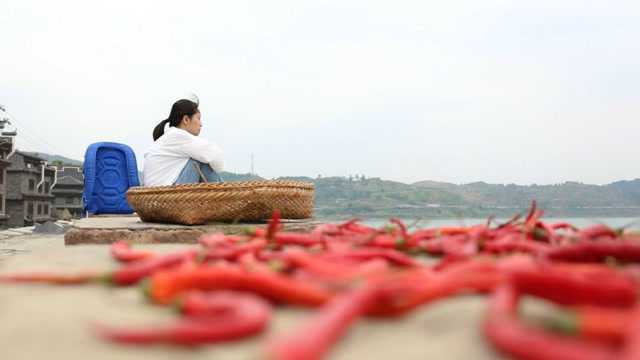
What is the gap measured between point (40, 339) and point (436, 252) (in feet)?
5.33

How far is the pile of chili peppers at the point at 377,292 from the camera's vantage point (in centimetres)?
105

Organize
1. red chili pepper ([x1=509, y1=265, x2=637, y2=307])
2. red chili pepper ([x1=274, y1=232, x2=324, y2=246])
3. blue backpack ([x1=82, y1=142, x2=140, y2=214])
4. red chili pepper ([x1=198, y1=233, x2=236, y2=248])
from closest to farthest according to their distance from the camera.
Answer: red chili pepper ([x1=509, y1=265, x2=637, y2=307]) → red chili pepper ([x1=198, y1=233, x2=236, y2=248]) → red chili pepper ([x1=274, y1=232, x2=324, y2=246]) → blue backpack ([x1=82, y1=142, x2=140, y2=214])

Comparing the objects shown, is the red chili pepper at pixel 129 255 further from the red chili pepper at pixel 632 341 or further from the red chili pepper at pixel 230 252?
the red chili pepper at pixel 632 341

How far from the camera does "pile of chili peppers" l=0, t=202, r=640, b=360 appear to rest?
1.05 meters

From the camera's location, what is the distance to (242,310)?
1.27 m

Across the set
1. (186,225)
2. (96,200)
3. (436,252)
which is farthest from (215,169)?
(436,252)

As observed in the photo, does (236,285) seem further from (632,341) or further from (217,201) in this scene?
(217,201)

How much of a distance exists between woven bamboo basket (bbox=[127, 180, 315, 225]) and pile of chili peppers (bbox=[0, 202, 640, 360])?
241 centimetres

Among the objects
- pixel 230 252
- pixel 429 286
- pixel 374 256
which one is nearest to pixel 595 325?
pixel 429 286

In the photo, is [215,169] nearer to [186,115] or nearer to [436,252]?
[186,115]

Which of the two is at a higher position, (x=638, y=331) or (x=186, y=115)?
(x=186, y=115)

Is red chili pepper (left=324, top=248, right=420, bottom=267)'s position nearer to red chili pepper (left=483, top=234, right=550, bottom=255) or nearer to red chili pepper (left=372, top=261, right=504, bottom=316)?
red chili pepper (left=372, top=261, right=504, bottom=316)

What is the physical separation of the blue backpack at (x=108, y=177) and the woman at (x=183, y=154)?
221cm

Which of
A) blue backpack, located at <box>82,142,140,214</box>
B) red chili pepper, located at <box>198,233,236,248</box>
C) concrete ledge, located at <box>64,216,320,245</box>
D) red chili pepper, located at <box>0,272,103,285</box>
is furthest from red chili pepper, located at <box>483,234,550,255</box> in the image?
blue backpack, located at <box>82,142,140,214</box>
